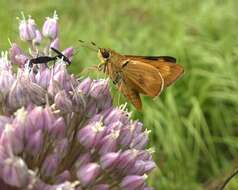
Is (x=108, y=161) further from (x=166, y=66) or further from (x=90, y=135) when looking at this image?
(x=166, y=66)

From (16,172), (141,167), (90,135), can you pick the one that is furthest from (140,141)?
A: (16,172)

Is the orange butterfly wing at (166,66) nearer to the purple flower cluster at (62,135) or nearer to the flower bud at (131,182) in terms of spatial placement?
the purple flower cluster at (62,135)

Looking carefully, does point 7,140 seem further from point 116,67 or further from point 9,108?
point 116,67

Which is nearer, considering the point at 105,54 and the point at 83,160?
the point at 83,160

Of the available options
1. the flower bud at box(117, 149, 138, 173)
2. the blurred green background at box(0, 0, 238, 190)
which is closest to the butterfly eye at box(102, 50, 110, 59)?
the flower bud at box(117, 149, 138, 173)

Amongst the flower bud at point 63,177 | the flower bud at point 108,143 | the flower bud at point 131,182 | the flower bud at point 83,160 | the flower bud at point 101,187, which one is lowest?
the flower bud at point 131,182

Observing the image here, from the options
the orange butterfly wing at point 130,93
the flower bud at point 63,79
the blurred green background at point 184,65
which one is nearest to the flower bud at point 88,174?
the flower bud at point 63,79
